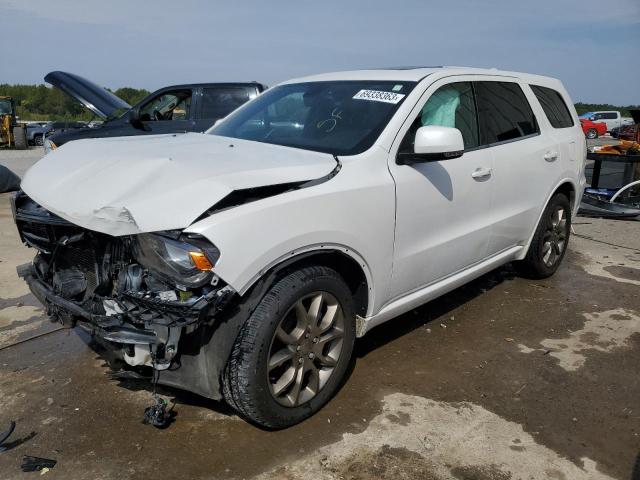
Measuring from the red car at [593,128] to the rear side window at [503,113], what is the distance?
32.6 m

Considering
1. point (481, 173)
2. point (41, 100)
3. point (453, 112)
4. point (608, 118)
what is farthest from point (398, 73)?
point (41, 100)

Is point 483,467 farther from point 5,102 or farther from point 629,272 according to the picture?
point 5,102

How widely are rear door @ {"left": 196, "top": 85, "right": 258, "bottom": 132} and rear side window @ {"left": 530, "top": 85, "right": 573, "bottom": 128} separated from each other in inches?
193

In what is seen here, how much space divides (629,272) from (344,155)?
4134mm

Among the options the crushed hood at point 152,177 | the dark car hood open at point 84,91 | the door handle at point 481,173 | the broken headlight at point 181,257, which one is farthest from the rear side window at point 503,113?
the dark car hood open at point 84,91

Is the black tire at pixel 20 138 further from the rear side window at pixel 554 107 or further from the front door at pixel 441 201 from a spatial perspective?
the front door at pixel 441 201

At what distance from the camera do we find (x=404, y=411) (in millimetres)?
3076

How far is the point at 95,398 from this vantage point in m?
3.19

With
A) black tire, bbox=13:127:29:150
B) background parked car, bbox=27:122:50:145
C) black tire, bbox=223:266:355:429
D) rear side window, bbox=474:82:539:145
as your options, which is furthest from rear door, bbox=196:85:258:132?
A: background parked car, bbox=27:122:50:145

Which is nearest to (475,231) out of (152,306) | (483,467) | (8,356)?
(483,467)

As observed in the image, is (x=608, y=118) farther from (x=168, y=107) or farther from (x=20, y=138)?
(x=168, y=107)

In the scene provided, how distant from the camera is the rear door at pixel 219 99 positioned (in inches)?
346

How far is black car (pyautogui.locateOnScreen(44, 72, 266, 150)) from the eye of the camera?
8797mm

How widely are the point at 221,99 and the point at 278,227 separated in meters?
6.84
